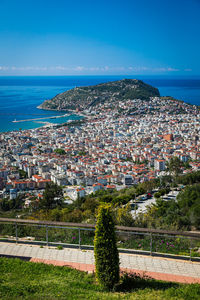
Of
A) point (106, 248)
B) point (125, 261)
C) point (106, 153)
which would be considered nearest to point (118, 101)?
point (106, 153)

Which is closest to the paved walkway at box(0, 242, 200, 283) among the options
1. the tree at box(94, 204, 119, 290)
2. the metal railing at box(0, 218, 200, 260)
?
the metal railing at box(0, 218, 200, 260)

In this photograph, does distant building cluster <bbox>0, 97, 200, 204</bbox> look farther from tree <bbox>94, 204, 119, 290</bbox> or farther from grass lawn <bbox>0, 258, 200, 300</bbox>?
tree <bbox>94, 204, 119, 290</bbox>

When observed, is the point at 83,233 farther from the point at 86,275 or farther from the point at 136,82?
the point at 136,82

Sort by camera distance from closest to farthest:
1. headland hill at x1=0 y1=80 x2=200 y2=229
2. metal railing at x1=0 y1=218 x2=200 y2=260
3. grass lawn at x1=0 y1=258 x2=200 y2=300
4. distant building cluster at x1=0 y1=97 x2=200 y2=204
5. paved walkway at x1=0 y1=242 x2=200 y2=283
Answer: grass lawn at x1=0 y1=258 x2=200 y2=300 → paved walkway at x1=0 y1=242 x2=200 y2=283 → metal railing at x1=0 y1=218 x2=200 y2=260 → headland hill at x1=0 y1=80 x2=200 y2=229 → distant building cluster at x1=0 y1=97 x2=200 y2=204

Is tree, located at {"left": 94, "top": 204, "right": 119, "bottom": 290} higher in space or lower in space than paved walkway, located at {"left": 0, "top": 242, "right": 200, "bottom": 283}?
higher

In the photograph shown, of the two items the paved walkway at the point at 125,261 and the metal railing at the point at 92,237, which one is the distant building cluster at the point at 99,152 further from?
the paved walkway at the point at 125,261

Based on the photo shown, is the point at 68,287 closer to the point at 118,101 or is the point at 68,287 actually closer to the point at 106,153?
the point at 106,153
